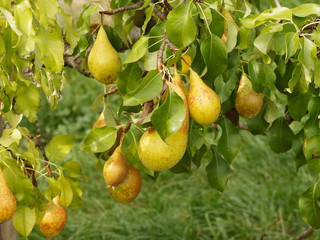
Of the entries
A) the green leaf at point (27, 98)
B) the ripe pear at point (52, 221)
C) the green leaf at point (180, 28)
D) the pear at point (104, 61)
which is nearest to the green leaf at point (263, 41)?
the green leaf at point (180, 28)

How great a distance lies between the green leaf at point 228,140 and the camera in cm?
114

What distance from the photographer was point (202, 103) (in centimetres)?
85

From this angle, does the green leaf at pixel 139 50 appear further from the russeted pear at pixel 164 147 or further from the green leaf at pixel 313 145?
the green leaf at pixel 313 145

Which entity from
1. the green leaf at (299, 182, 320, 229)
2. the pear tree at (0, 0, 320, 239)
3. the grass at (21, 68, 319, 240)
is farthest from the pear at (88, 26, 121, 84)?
the grass at (21, 68, 319, 240)

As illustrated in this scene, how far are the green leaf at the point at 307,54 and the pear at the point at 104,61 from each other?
35cm

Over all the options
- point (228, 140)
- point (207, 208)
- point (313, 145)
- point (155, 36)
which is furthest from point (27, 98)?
point (207, 208)

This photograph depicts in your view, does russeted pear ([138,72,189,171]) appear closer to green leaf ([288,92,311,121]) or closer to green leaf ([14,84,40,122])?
green leaf ([14,84,40,122])

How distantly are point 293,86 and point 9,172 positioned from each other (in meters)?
0.51

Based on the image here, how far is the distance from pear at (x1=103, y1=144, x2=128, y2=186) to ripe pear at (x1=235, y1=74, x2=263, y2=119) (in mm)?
259

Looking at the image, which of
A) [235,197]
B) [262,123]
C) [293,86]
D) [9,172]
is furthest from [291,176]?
[9,172]

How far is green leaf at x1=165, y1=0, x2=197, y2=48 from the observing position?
86 cm

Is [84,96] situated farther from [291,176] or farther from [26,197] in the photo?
[26,197]

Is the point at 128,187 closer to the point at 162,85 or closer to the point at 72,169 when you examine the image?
the point at 72,169

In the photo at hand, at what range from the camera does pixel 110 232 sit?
2453mm
